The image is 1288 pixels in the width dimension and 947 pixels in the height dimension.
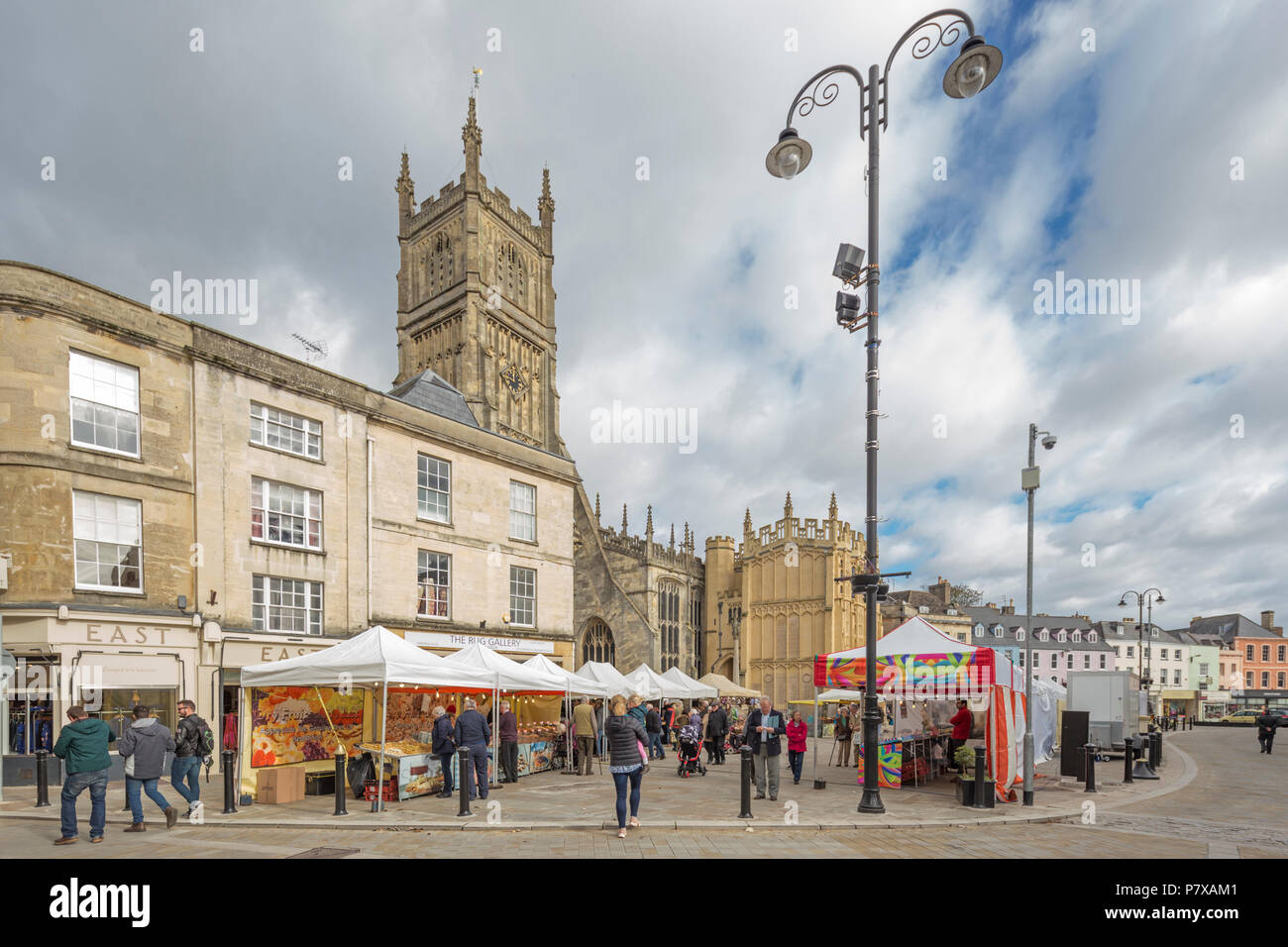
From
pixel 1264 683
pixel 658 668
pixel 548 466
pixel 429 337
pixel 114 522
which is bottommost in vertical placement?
pixel 1264 683

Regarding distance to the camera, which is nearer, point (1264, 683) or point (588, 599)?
point (588, 599)

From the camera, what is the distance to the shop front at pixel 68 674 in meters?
13.9

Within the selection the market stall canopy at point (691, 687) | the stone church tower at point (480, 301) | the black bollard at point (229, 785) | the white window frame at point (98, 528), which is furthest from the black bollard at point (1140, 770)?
the stone church tower at point (480, 301)

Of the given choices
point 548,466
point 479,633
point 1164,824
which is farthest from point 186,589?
point 1164,824

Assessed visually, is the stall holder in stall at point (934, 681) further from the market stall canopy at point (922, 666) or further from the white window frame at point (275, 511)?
the white window frame at point (275, 511)

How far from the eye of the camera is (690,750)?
16.8 metres

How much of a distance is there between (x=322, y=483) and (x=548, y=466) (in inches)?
372

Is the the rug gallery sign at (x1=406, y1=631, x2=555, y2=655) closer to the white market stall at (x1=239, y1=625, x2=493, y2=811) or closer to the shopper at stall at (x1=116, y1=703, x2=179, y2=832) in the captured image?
the white market stall at (x1=239, y1=625, x2=493, y2=811)

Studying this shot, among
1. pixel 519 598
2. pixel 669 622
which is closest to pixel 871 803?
pixel 519 598

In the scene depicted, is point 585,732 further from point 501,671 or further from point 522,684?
point 501,671

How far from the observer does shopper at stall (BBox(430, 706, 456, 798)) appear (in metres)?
12.8
